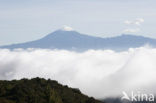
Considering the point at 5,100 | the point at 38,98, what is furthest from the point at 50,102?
the point at 5,100

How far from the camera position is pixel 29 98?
7815 inches

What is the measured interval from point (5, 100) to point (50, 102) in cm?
2216

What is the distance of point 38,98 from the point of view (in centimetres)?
19850

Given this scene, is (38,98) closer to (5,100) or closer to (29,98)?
(29,98)

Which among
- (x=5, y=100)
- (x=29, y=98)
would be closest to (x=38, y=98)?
(x=29, y=98)

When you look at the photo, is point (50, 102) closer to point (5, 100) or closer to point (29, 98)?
point (29, 98)

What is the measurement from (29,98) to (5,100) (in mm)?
15200

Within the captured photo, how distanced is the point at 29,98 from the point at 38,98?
13.8ft

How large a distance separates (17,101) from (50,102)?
15.4 m

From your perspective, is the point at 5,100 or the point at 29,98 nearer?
the point at 5,100

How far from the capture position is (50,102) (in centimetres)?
19750

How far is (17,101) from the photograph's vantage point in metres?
193

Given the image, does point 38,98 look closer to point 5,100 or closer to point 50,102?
point 50,102

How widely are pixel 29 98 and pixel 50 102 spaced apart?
33.1 feet
